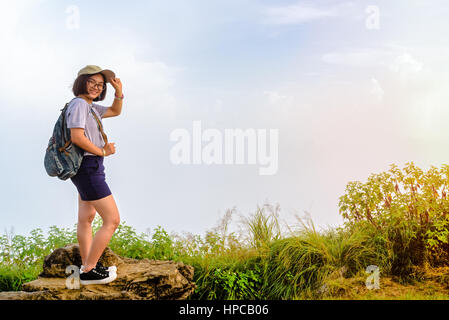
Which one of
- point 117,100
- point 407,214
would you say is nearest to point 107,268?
point 117,100

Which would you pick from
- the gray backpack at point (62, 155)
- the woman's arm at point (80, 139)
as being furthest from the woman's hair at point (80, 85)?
the woman's arm at point (80, 139)

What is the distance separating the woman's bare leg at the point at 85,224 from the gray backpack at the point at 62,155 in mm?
507

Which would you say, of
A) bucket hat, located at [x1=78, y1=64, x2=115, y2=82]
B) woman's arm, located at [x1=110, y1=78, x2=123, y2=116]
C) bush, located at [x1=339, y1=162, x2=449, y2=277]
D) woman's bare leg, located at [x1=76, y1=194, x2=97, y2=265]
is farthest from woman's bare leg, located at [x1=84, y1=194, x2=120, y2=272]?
bush, located at [x1=339, y1=162, x2=449, y2=277]

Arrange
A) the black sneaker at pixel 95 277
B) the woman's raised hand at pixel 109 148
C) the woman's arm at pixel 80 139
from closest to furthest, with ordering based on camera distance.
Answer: the woman's arm at pixel 80 139
the woman's raised hand at pixel 109 148
the black sneaker at pixel 95 277

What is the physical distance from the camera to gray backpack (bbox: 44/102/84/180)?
5215 mm

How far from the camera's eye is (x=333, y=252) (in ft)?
23.2

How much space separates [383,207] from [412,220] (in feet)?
1.58

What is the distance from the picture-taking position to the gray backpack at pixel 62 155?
521 cm

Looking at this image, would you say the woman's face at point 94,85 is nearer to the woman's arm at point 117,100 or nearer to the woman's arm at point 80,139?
the woman's arm at point 117,100

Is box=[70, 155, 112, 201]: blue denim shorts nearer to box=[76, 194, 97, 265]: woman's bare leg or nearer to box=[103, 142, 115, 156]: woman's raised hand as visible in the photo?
box=[103, 142, 115, 156]: woman's raised hand

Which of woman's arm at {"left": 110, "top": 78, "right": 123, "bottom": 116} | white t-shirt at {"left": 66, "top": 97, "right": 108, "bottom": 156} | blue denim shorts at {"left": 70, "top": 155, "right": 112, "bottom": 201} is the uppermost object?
woman's arm at {"left": 110, "top": 78, "right": 123, "bottom": 116}

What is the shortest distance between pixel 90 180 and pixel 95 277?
1259 mm

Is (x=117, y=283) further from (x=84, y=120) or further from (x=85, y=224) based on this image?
(x=84, y=120)
